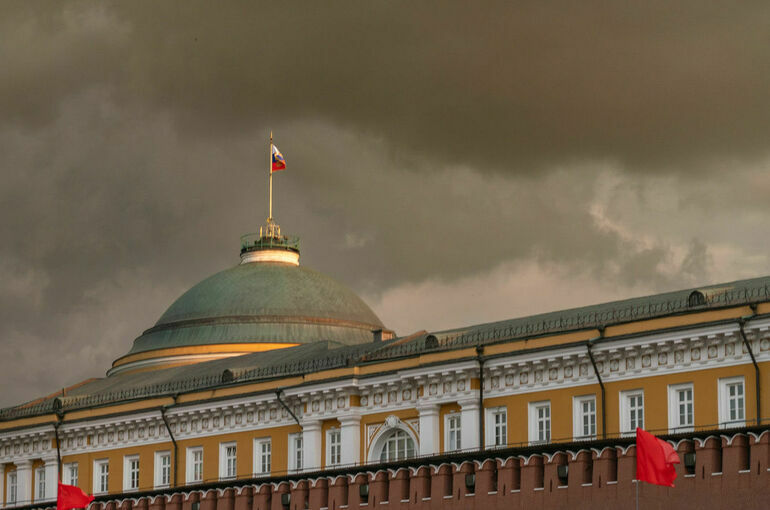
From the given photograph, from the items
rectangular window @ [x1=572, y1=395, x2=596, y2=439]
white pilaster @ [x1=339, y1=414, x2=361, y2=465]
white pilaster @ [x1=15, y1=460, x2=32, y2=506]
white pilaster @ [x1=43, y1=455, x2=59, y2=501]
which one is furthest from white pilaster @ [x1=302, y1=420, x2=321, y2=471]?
white pilaster @ [x1=15, y1=460, x2=32, y2=506]

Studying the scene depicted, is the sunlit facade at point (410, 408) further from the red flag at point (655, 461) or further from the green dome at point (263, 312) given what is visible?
the red flag at point (655, 461)

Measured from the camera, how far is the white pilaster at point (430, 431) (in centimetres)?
5097

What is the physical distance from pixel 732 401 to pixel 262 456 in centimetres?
1762

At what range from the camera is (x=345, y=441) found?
176ft

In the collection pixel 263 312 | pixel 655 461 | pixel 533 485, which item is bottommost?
pixel 533 485

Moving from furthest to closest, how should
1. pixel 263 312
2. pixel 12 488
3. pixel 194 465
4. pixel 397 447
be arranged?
pixel 263 312, pixel 12 488, pixel 194 465, pixel 397 447

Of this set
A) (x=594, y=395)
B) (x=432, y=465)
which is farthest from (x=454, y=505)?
(x=594, y=395)

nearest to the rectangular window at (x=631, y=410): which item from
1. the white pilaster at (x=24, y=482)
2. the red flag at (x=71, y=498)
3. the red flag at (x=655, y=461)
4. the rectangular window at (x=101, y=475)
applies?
the red flag at (x=655, y=461)

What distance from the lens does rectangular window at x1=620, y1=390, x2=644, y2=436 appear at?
4628cm

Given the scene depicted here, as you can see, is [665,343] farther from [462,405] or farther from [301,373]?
[301,373]

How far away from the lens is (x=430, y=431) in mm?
51094

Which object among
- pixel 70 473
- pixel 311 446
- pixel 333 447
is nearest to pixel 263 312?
pixel 70 473

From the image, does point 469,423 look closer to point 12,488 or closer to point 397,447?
point 397,447

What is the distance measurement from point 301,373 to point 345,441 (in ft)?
9.67
